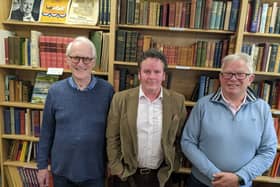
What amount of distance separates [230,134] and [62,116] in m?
1.05

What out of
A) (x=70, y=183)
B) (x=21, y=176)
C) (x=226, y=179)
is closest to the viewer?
(x=226, y=179)

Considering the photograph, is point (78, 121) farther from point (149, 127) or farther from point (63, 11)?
point (63, 11)

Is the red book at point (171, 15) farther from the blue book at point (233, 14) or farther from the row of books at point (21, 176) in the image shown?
the row of books at point (21, 176)

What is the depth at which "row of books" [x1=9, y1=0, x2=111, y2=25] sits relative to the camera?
6.87 ft

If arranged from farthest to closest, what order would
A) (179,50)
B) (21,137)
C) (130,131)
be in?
(21,137) → (179,50) → (130,131)

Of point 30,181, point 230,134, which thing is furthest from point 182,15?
point 30,181

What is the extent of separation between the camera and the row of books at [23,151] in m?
2.31

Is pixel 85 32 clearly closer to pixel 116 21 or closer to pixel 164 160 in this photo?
pixel 116 21

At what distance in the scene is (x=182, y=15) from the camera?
6.38 ft

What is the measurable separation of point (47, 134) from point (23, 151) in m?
1.03

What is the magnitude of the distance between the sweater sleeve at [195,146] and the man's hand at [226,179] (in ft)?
0.10

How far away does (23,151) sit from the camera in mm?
2326

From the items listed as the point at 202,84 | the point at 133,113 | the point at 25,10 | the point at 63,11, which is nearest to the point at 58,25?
the point at 63,11

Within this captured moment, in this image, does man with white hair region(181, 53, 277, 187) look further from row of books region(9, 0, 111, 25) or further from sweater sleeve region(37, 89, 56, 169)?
row of books region(9, 0, 111, 25)
